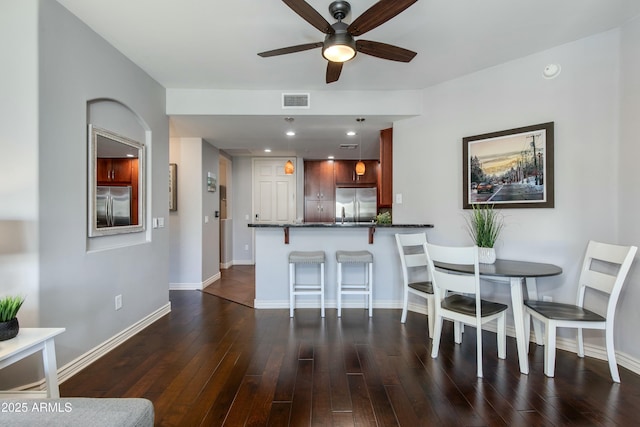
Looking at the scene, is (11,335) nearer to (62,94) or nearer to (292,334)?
(62,94)

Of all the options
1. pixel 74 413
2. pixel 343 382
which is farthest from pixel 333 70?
pixel 74 413

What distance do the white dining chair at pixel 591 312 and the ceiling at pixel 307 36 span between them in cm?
173

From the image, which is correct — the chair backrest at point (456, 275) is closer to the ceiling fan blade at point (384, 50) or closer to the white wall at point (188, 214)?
the ceiling fan blade at point (384, 50)

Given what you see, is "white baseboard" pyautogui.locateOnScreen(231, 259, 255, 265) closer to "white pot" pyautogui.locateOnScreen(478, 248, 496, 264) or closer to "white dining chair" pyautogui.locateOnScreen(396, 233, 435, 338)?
"white dining chair" pyautogui.locateOnScreen(396, 233, 435, 338)

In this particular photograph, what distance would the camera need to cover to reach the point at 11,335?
4.74 ft

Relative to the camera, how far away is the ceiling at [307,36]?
2.08m

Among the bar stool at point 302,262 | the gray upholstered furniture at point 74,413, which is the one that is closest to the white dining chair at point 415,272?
the bar stool at point 302,262

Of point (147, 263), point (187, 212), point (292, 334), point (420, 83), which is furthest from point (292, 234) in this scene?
point (420, 83)

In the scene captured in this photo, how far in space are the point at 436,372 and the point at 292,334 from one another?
4.20 feet

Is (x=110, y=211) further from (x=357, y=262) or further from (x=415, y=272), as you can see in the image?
(x=415, y=272)

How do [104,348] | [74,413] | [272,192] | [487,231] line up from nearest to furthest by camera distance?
[74,413] < [104,348] < [487,231] < [272,192]

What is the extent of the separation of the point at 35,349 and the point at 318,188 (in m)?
5.40

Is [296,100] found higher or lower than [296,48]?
higher

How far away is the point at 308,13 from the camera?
1758 mm
